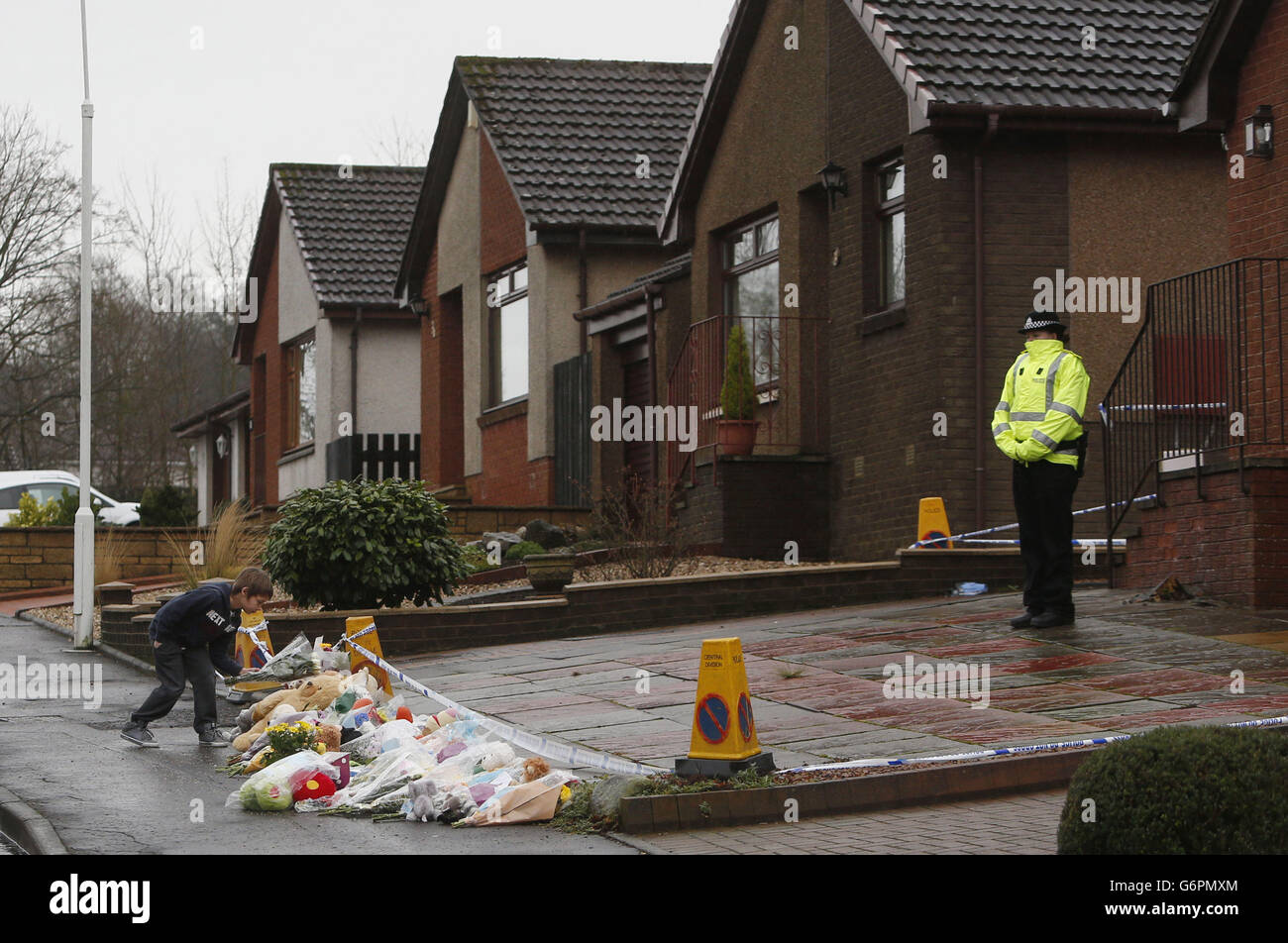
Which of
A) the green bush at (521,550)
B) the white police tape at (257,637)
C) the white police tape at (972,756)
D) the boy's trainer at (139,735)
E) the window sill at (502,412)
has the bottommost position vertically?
the boy's trainer at (139,735)

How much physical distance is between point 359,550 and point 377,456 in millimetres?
16754

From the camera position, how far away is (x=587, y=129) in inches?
1066

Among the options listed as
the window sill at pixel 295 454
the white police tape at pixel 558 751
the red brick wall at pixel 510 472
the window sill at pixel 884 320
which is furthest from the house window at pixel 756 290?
the window sill at pixel 295 454

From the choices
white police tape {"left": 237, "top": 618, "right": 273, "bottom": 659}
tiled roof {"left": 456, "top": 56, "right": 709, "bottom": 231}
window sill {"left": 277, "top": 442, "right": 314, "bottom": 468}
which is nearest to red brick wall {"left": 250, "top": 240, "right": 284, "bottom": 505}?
window sill {"left": 277, "top": 442, "right": 314, "bottom": 468}

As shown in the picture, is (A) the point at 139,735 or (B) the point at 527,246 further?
(B) the point at 527,246

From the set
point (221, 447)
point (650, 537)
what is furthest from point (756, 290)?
point (221, 447)

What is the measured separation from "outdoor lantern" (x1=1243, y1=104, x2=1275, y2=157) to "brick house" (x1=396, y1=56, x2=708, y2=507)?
1165 centimetres

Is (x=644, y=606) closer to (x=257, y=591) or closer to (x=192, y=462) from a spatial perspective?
(x=257, y=591)

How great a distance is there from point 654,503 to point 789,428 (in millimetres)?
1818

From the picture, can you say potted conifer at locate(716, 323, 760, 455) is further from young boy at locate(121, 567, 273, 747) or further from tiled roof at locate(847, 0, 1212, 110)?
young boy at locate(121, 567, 273, 747)
